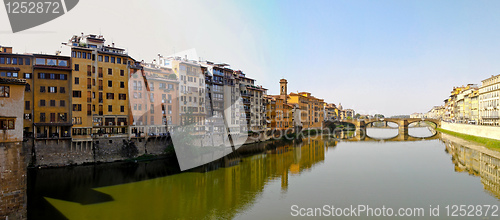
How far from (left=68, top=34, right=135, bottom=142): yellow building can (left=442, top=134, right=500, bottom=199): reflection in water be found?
1521 inches

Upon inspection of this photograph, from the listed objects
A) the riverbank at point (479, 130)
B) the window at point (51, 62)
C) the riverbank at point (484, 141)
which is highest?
the window at point (51, 62)

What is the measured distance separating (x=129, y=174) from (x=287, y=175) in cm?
1631

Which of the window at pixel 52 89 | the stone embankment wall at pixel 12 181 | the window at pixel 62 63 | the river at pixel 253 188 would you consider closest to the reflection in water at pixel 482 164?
the river at pixel 253 188

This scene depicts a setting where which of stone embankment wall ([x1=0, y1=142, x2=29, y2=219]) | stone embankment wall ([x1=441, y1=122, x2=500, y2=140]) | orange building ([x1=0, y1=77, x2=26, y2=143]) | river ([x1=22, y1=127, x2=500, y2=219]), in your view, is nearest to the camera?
stone embankment wall ([x1=0, y1=142, x2=29, y2=219])

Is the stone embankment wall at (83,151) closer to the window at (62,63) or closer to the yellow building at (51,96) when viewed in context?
the yellow building at (51,96)

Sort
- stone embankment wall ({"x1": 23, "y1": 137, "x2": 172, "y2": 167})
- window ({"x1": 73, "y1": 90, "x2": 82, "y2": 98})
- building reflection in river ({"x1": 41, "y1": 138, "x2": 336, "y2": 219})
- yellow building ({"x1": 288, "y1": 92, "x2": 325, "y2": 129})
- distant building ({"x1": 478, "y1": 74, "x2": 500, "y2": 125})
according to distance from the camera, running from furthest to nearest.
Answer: yellow building ({"x1": 288, "y1": 92, "x2": 325, "y2": 129})
distant building ({"x1": 478, "y1": 74, "x2": 500, "y2": 125})
window ({"x1": 73, "y1": 90, "x2": 82, "y2": 98})
stone embankment wall ({"x1": 23, "y1": 137, "x2": 172, "y2": 167})
building reflection in river ({"x1": 41, "y1": 138, "x2": 336, "y2": 219})

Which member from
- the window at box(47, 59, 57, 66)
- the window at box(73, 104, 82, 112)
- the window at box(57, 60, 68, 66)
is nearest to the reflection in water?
the window at box(73, 104, 82, 112)

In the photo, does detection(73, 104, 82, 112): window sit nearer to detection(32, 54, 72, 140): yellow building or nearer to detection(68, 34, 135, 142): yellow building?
detection(68, 34, 135, 142): yellow building

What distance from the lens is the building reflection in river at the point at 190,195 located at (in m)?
18.5

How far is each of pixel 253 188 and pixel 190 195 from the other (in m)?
5.42

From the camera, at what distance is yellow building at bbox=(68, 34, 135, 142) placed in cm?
3291

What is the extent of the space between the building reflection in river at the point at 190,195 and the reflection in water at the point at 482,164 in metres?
17.0

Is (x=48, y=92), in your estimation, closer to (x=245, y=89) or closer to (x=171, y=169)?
(x=171, y=169)

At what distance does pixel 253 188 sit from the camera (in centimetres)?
2466
